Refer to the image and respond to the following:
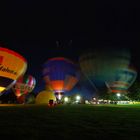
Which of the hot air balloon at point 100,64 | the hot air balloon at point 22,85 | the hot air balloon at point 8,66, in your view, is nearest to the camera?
the hot air balloon at point 8,66

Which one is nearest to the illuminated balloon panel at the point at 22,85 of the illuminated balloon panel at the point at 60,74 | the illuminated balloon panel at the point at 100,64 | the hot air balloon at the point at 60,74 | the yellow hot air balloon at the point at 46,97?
the yellow hot air balloon at the point at 46,97

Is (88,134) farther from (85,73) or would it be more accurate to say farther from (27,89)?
(27,89)

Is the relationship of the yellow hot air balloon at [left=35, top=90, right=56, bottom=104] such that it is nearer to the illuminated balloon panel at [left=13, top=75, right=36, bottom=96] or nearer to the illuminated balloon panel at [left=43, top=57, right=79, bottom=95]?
the illuminated balloon panel at [left=43, top=57, right=79, bottom=95]

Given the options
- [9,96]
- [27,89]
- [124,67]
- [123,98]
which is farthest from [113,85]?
[9,96]

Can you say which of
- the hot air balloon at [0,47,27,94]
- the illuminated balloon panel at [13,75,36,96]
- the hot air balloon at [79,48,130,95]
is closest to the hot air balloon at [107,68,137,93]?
the hot air balloon at [79,48,130,95]

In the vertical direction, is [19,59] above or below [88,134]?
above

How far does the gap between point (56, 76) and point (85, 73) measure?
6.93 m

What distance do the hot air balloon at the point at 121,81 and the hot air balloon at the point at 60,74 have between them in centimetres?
802

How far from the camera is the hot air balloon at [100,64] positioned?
49.8 metres

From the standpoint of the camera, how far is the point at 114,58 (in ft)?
173

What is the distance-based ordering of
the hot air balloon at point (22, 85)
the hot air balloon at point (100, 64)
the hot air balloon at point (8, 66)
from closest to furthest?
the hot air balloon at point (8, 66), the hot air balloon at point (100, 64), the hot air balloon at point (22, 85)

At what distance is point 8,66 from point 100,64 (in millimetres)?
19521

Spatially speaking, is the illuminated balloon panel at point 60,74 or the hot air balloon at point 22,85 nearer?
the illuminated balloon panel at point 60,74

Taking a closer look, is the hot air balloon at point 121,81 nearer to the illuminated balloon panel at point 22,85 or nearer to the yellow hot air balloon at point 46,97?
the yellow hot air balloon at point 46,97
